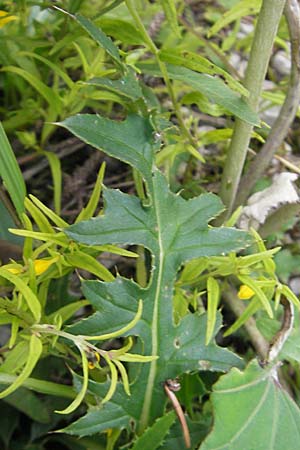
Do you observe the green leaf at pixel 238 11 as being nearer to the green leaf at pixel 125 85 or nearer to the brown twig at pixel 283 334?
the green leaf at pixel 125 85

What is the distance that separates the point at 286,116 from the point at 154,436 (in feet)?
1.52

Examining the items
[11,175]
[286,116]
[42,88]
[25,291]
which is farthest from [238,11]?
[25,291]

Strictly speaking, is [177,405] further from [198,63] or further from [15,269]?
[198,63]

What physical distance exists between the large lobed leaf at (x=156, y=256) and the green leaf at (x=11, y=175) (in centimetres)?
12

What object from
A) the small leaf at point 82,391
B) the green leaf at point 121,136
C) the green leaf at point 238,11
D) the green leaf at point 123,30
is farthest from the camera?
the green leaf at point 238,11

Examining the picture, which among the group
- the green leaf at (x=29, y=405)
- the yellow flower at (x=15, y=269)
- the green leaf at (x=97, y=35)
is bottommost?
the green leaf at (x=29, y=405)

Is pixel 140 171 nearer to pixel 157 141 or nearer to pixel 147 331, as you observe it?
pixel 157 141

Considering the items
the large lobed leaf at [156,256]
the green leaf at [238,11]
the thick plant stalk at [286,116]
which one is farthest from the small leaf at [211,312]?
the green leaf at [238,11]

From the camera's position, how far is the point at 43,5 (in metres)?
0.83

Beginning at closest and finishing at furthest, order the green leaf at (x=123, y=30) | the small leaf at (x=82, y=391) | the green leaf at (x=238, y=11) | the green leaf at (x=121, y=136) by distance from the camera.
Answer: the small leaf at (x=82, y=391) < the green leaf at (x=121, y=136) < the green leaf at (x=123, y=30) < the green leaf at (x=238, y=11)

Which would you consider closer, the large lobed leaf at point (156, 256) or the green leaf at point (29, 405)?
the large lobed leaf at point (156, 256)

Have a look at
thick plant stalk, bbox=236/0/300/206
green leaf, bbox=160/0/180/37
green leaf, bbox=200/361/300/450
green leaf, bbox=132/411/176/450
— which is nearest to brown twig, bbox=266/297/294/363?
green leaf, bbox=200/361/300/450

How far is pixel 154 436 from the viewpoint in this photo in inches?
28.3

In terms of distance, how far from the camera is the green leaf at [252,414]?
2.32 feet
